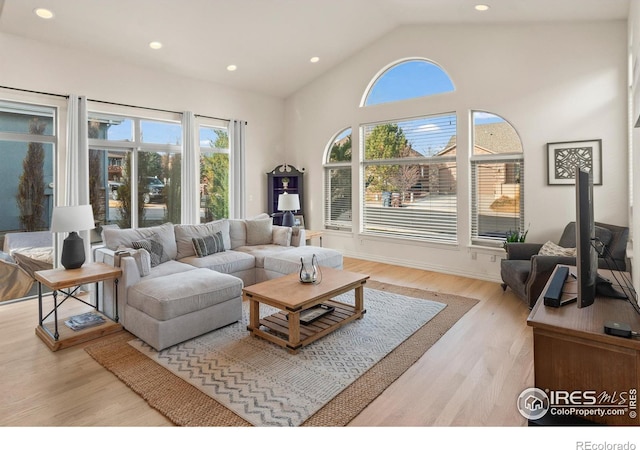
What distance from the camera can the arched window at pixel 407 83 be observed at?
575cm

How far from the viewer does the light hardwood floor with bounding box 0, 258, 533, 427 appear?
218cm

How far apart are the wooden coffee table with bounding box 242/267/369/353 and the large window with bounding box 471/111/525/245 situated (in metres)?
2.74

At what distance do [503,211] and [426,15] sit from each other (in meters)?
2.96

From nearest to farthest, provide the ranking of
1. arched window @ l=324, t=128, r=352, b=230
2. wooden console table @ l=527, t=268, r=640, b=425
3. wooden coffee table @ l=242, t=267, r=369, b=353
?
wooden console table @ l=527, t=268, r=640, b=425 → wooden coffee table @ l=242, t=267, r=369, b=353 → arched window @ l=324, t=128, r=352, b=230

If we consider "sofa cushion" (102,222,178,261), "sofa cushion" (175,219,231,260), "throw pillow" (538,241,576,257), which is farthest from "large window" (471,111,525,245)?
"sofa cushion" (102,222,178,261)

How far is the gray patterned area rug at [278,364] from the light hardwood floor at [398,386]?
0.33 meters

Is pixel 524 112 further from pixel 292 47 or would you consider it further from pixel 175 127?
pixel 175 127

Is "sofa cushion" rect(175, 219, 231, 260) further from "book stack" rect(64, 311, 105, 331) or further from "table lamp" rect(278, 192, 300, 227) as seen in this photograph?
"table lamp" rect(278, 192, 300, 227)

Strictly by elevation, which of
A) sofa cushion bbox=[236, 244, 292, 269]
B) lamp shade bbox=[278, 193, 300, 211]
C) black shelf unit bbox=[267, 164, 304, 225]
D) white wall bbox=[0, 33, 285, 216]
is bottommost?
sofa cushion bbox=[236, 244, 292, 269]

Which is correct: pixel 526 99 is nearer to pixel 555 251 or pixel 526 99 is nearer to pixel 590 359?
pixel 555 251

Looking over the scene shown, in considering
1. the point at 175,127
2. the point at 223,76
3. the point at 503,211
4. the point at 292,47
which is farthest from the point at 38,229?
the point at 503,211

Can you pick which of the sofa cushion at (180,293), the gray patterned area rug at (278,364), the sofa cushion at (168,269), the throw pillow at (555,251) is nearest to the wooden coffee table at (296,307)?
the gray patterned area rug at (278,364)

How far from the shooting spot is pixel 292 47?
19.0ft

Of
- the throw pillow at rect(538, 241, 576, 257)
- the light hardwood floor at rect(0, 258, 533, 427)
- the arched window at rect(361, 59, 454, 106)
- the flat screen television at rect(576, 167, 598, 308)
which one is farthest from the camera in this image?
the arched window at rect(361, 59, 454, 106)
